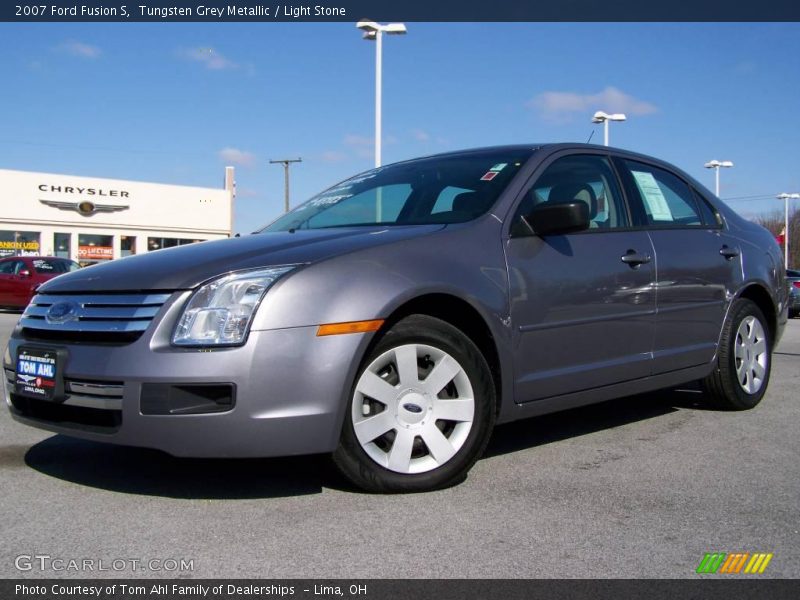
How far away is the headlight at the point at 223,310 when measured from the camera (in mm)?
3172

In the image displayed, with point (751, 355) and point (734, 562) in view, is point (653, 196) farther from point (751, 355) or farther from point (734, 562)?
point (734, 562)

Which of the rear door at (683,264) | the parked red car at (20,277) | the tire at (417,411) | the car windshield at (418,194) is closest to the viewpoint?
the tire at (417,411)

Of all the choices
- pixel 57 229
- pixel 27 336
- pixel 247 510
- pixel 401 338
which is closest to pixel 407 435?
pixel 401 338

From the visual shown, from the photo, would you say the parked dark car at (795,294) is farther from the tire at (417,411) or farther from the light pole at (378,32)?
the tire at (417,411)

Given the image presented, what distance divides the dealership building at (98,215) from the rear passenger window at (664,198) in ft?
109

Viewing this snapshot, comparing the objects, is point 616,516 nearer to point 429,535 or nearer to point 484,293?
point 429,535

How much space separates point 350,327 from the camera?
10.8 ft

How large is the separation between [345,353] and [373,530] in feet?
2.26

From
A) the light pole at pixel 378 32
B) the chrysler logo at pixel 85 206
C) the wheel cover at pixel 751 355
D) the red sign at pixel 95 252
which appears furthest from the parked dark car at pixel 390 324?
the red sign at pixel 95 252

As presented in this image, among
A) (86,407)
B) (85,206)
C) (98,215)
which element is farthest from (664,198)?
(98,215)

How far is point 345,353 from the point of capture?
326 cm

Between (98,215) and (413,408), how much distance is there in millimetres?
38140

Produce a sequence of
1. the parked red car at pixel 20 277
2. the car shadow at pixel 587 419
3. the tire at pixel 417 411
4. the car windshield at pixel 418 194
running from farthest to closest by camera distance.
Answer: the parked red car at pixel 20 277 → the car shadow at pixel 587 419 → the car windshield at pixel 418 194 → the tire at pixel 417 411

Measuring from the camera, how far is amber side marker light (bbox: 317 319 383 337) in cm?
324
